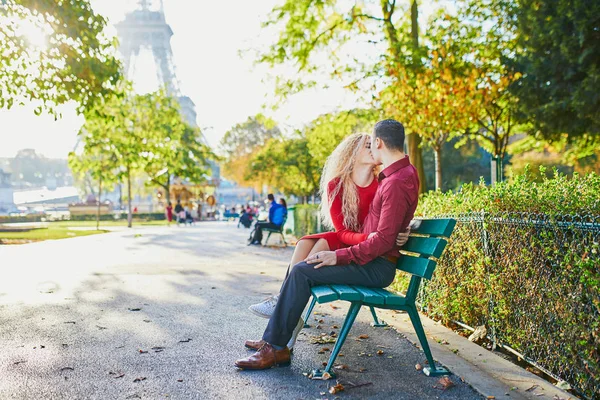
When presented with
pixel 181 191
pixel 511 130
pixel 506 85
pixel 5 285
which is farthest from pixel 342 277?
pixel 181 191

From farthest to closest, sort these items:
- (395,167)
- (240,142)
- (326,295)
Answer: (240,142), (395,167), (326,295)

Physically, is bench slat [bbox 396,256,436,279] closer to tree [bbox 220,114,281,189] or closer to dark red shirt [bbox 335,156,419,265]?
dark red shirt [bbox 335,156,419,265]

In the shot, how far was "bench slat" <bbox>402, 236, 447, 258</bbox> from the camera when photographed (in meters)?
3.91

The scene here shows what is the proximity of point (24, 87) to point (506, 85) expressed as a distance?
13.6m

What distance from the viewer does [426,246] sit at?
13.4ft

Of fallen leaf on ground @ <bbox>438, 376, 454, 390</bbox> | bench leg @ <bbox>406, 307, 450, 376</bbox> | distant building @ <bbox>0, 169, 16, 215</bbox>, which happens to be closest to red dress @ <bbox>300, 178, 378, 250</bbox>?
bench leg @ <bbox>406, 307, 450, 376</bbox>

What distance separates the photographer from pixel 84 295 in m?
7.66

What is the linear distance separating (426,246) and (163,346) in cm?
227

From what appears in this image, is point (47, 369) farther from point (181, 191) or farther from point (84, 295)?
point (181, 191)

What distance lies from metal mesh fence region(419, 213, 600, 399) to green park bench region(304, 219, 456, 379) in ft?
2.10

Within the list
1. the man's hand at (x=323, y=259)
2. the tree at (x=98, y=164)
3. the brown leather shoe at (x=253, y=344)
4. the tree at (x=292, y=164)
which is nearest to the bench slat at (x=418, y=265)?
the man's hand at (x=323, y=259)

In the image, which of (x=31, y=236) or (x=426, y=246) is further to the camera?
(x=31, y=236)

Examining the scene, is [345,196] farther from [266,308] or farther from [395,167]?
[266,308]

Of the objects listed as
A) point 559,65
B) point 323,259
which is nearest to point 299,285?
point 323,259
